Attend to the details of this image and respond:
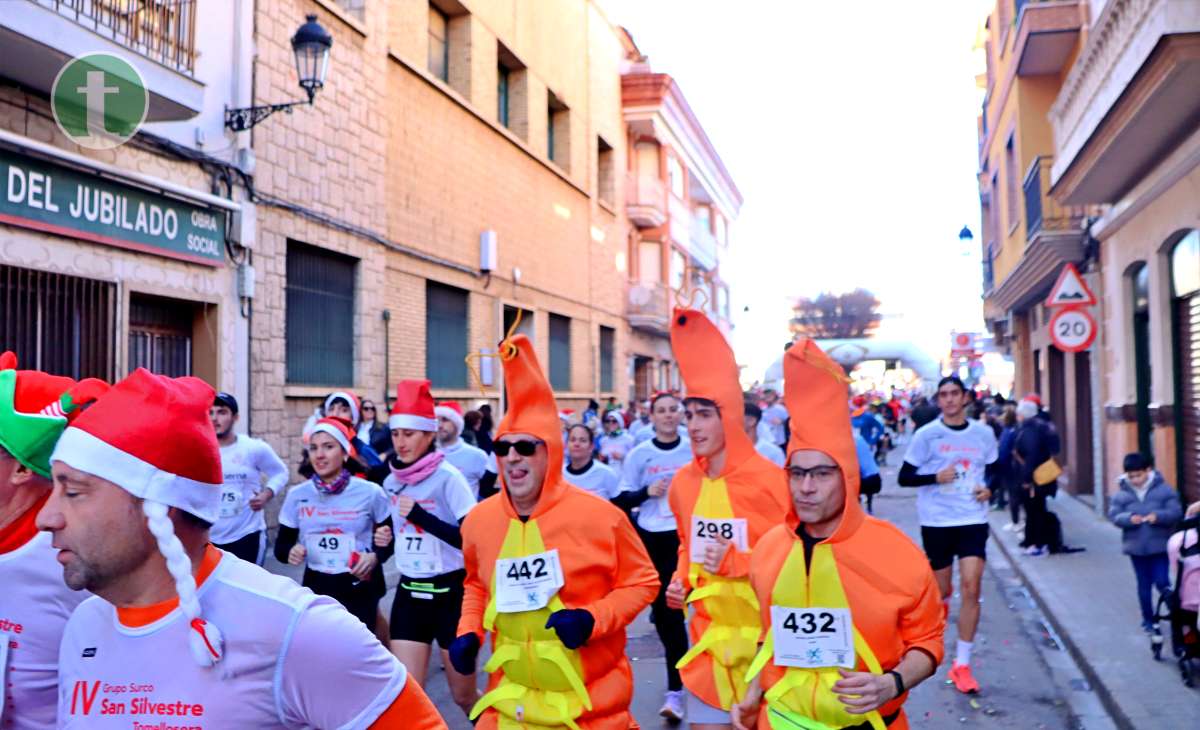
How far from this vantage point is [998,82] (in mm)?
22234

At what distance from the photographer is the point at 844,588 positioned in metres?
3.36

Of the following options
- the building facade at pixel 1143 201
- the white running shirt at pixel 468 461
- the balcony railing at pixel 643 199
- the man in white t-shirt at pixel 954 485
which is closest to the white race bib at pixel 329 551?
the white running shirt at pixel 468 461

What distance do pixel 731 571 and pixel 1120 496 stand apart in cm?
468

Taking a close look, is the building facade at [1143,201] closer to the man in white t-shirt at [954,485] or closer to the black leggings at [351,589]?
the man in white t-shirt at [954,485]

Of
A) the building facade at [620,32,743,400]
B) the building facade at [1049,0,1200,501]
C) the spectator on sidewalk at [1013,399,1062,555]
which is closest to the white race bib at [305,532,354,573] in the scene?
the building facade at [1049,0,1200,501]

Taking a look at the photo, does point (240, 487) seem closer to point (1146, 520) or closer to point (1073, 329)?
point (1146, 520)

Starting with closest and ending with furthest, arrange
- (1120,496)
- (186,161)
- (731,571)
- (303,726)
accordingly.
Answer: (303,726) < (731,571) < (1120,496) < (186,161)

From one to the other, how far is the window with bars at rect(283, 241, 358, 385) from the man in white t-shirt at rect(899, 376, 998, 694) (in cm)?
842

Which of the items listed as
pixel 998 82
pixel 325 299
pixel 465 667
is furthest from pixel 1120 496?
pixel 998 82

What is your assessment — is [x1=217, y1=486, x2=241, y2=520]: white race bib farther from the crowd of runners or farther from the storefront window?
the storefront window

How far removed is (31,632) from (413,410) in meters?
3.76

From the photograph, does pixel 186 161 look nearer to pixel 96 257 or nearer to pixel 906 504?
pixel 96 257

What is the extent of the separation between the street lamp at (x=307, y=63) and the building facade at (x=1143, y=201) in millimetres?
8240

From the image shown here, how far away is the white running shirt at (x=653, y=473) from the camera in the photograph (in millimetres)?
7438
